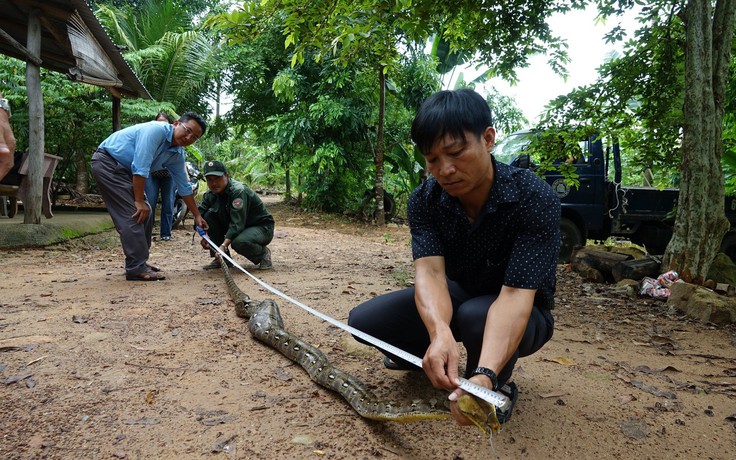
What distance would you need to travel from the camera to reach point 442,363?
67.2 inches

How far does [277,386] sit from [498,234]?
148 cm

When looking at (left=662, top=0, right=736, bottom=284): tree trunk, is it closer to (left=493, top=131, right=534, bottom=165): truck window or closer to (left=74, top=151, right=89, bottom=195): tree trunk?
(left=493, top=131, right=534, bottom=165): truck window

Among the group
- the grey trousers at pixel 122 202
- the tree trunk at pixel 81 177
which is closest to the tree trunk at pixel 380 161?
the tree trunk at pixel 81 177

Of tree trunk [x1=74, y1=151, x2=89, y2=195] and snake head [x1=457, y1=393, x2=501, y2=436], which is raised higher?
tree trunk [x1=74, y1=151, x2=89, y2=195]

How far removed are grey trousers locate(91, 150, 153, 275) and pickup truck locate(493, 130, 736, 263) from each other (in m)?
5.61

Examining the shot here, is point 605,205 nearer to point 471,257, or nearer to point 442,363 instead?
point 471,257

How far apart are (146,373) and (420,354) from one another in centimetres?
158

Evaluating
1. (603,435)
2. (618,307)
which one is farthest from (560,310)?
(603,435)

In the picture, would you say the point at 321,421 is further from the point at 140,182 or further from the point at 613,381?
the point at 140,182

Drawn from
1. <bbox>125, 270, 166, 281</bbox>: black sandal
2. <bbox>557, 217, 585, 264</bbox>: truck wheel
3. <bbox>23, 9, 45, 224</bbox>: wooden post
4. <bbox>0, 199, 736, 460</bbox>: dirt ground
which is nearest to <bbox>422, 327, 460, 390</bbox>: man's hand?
<bbox>0, 199, 736, 460</bbox>: dirt ground

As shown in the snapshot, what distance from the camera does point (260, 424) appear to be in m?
2.16

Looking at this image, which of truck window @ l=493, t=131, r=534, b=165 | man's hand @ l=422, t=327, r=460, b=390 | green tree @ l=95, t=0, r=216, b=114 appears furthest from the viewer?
green tree @ l=95, t=0, r=216, b=114

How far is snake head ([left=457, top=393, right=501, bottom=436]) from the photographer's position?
5.02 ft

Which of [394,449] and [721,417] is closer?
[394,449]
